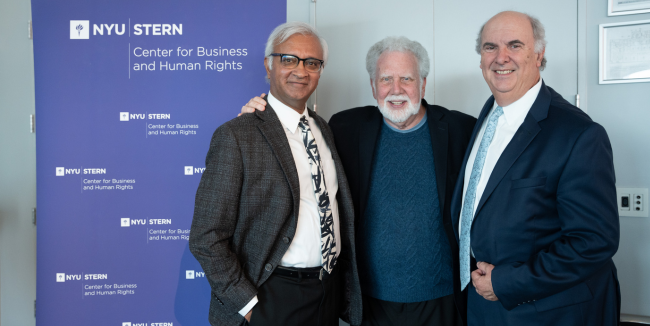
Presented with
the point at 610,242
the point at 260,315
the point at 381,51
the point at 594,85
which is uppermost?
the point at 381,51

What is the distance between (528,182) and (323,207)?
864mm

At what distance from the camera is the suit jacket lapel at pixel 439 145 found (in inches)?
77.9

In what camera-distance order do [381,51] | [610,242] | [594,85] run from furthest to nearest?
[594,85]
[381,51]
[610,242]

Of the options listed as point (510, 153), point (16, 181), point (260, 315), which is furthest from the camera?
point (16, 181)

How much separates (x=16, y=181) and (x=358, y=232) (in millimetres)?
2351

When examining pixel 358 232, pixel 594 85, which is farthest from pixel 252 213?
pixel 594 85

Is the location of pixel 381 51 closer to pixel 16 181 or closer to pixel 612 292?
pixel 612 292

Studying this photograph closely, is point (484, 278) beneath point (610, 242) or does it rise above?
beneath

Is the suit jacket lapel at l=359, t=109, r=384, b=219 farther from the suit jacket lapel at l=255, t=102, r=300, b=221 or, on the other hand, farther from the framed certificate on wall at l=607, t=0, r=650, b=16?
the framed certificate on wall at l=607, t=0, r=650, b=16

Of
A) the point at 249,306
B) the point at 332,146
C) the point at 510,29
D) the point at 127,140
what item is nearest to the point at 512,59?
the point at 510,29

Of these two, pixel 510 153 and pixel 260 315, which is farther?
pixel 260 315

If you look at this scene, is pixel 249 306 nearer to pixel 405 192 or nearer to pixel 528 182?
pixel 405 192

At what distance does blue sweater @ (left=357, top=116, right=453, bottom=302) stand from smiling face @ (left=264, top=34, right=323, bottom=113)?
581 mm

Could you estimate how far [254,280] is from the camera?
5.57ft
